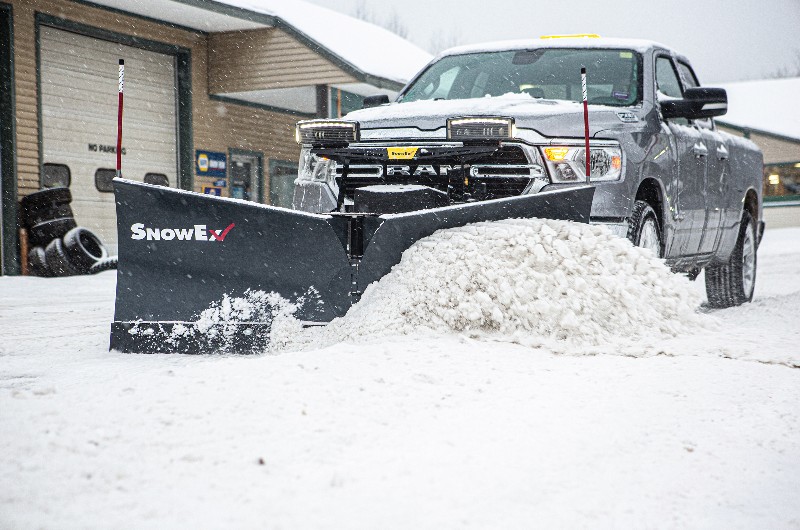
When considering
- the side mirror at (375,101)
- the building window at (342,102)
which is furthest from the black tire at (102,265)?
the side mirror at (375,101)

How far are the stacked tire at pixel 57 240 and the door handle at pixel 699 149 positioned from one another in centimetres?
822

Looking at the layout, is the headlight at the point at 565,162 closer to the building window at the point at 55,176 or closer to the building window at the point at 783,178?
the building window at the point at 55,176

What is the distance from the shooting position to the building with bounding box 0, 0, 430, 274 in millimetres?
12531

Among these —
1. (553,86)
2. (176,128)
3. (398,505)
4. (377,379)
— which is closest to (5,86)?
(176,128)

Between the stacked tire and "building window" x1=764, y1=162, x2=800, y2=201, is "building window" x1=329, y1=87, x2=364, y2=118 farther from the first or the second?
"building window" x1=764, y1=162, x2=800, y2=201

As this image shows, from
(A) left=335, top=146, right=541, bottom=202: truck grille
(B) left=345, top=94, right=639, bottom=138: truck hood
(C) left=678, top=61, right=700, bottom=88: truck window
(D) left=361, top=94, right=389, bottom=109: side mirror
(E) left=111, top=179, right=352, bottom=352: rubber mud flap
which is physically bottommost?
(E) left=111, top=179, right=352, bottom=352: rubber mud flap

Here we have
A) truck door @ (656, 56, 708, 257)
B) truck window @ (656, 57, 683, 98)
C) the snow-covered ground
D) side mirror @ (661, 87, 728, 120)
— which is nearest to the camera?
the snow-covered ground

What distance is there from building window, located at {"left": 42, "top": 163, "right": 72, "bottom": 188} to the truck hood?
8.93 m

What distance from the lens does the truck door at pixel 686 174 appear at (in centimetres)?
623

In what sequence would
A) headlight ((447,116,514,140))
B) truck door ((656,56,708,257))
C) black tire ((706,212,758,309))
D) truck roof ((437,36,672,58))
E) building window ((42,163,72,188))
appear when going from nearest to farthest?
headlight ((447,116,514,140)) < truck door ((656,56,708,257)) < truck roof ((437,36,672,58)) < black tire ((706,212,758,309)) < building window ((42,163,72,188))

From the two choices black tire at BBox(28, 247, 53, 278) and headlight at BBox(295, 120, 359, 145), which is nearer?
headlight at BBox(295, 120, 359, 145)

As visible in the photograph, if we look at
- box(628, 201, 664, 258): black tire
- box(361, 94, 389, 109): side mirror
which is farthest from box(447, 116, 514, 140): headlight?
box(361, 94, 389, 109): side mirror

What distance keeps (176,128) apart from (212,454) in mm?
14153

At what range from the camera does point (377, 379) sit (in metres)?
3.61
